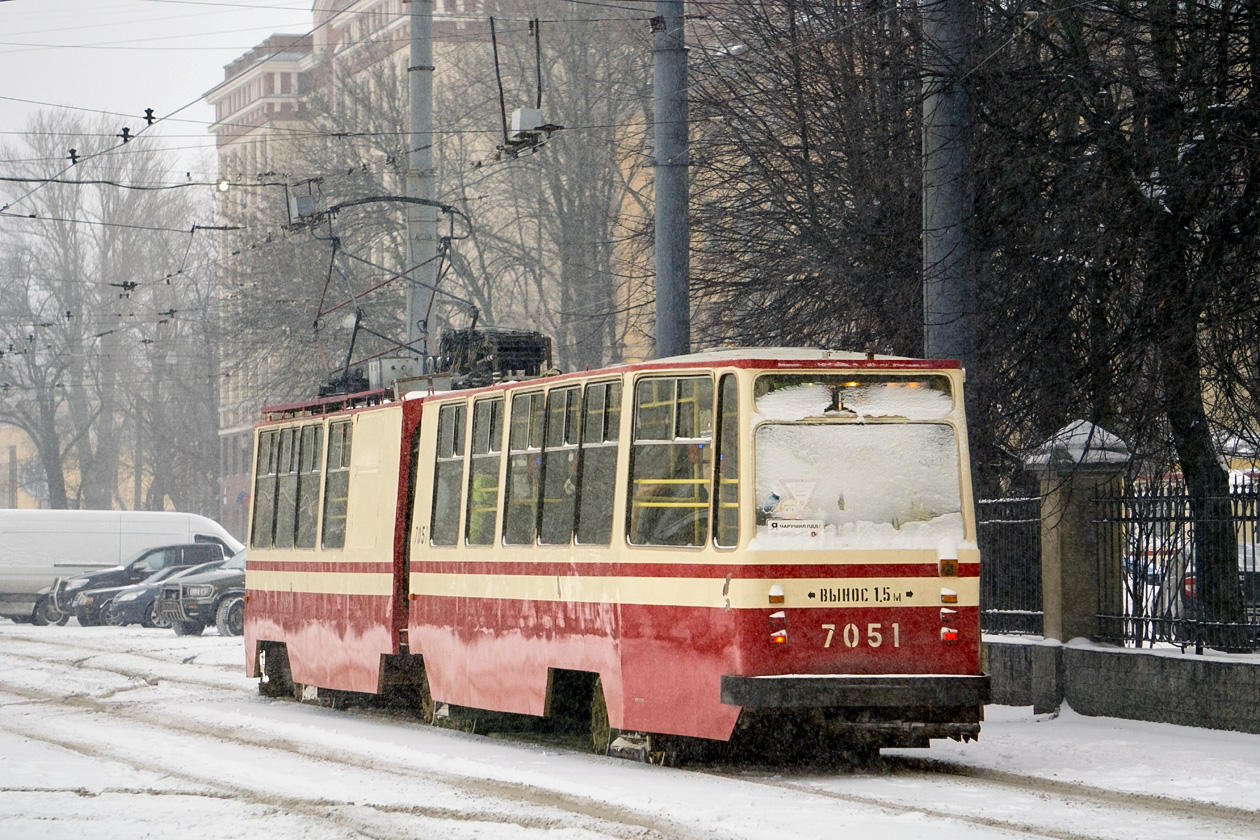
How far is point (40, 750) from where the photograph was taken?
15234 millimetres

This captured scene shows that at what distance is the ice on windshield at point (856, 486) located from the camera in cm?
1320

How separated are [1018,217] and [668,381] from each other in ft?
17.7

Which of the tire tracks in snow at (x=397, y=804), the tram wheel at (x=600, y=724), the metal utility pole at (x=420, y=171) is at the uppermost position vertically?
the metal utility pole at (x=420, y=171)

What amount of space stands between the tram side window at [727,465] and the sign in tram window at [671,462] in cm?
8

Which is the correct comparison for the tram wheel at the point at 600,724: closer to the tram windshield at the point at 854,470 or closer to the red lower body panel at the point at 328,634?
the tram windshield at the point at 854,470

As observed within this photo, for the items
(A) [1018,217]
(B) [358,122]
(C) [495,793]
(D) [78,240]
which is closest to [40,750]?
(C) [495,793]

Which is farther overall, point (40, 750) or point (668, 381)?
point (40, 750)

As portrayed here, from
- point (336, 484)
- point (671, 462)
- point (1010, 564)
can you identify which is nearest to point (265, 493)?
point (336, 484)

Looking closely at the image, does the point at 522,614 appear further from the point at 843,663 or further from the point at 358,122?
the point at 358,122

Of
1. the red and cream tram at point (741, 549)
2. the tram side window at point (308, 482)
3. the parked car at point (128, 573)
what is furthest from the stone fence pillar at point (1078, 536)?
the parked car at point (128, 573)

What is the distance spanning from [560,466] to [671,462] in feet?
4.99

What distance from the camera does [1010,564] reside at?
1830cm

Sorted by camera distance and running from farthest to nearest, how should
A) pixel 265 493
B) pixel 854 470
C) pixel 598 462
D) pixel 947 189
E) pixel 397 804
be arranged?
pixel 265 493, pixel 947 189, pixel 598 462, pixel 854 470, pixel 397 804

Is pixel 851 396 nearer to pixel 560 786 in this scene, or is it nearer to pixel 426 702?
pixel 560 786
